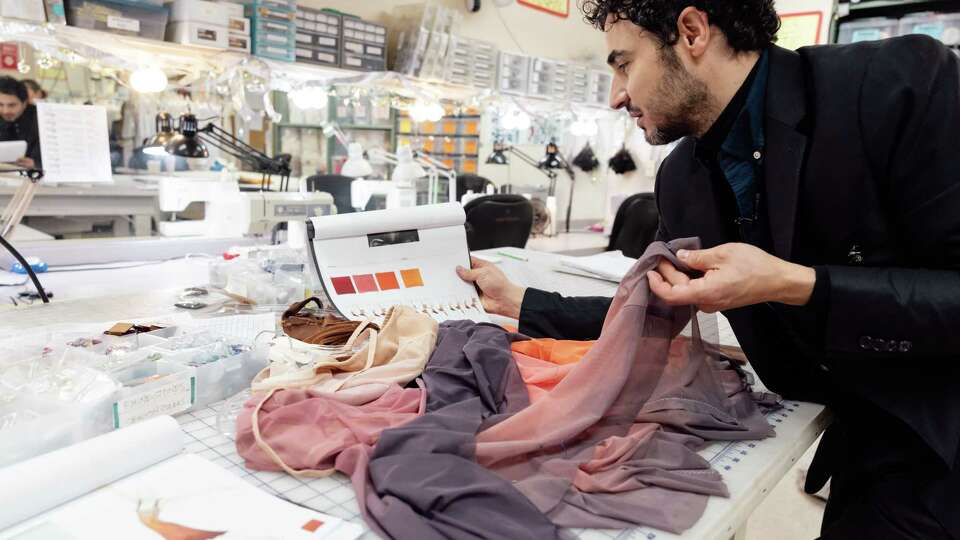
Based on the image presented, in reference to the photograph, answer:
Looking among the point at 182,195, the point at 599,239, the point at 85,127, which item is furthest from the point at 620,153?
the point at 85,127

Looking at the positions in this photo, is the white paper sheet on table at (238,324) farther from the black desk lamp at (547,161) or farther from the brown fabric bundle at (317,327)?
the black desk lamp at (547,161)

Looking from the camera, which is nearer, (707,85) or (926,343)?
(926,343)

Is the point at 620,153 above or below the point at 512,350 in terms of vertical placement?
above

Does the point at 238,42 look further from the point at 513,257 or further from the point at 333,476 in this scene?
the point at 333,476

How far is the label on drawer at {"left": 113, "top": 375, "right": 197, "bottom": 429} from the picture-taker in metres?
0.94

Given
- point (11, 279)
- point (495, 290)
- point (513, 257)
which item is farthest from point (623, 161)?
point (11, 279)

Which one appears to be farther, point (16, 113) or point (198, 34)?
point (16, 113)

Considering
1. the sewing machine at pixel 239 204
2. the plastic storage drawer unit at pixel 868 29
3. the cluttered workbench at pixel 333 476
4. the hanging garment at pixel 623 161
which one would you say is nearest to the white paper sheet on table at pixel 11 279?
the cluttered workbench at pixel 333 476

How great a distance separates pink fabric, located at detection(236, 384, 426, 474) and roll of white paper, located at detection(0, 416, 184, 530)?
0.34 feet

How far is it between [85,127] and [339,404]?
198 cm

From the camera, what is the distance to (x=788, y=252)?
1094mm

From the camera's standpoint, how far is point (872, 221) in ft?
3.45

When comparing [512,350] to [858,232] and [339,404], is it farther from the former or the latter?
[858,232]

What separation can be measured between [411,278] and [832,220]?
0.96 m
